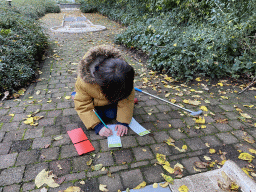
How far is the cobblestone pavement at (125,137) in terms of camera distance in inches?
71.2

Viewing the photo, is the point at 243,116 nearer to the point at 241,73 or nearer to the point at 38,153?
the point at 241,73

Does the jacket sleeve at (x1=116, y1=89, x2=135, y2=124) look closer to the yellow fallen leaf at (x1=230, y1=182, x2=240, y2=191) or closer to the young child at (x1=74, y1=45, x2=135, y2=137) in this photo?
the young child at (x1=74, y1=45, x2=135, y2=137)

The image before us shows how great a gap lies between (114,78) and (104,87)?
0.14 meters

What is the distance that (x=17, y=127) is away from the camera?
2393 millimetres

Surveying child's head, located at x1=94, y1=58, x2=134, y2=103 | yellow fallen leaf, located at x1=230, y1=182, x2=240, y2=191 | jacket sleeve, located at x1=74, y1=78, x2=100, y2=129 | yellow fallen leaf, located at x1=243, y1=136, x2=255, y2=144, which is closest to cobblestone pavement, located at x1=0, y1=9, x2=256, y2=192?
yellow fallen leaf, located at x1=243, y1=136, x2=255, y2=144

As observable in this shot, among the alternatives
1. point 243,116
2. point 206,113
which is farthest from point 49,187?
point 243,116

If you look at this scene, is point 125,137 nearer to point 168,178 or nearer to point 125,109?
point 125,109

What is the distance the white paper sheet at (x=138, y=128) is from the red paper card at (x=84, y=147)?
25.5 inches

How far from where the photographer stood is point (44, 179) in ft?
5.67

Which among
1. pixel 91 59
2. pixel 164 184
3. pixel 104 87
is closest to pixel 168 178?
pixel 164 184

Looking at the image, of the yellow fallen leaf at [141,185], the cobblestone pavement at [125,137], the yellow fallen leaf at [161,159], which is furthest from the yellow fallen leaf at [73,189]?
the yellow fallen leaf at [161,159]

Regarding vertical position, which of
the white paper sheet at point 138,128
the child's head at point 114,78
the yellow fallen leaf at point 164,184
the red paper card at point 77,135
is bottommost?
the red paper card at point 77,135

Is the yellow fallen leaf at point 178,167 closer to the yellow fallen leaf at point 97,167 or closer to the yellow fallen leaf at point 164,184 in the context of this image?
the yellow fallen leaf at point 164,184

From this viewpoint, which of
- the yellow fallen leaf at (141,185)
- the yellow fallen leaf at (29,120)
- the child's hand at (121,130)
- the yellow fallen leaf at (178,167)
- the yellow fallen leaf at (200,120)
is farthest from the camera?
the yellow fallen leaf at (200,120)
